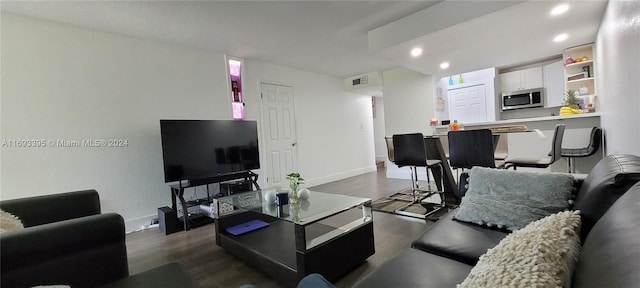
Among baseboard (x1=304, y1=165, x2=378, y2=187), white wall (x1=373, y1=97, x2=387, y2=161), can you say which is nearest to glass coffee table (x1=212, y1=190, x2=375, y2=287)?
baseboard (x1=304, y1=165, x2=378, y2=187)

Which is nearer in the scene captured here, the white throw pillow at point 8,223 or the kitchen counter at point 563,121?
the white throw pillow at point 8,223

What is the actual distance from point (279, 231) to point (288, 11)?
7.58 feet

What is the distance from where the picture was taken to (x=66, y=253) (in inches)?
44.5

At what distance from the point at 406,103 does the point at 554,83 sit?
8.96 ft

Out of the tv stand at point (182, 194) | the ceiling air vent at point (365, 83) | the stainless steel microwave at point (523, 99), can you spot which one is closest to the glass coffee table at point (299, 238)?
the tv stand at point (182, 194)

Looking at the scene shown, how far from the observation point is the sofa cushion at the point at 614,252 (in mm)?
441

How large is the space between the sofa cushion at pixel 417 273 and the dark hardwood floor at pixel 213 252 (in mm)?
729

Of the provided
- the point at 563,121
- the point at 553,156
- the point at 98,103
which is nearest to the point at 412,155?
the point at 553,156

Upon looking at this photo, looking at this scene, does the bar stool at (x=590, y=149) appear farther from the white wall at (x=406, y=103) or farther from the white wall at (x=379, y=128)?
the white wall at (x=379, y=128)

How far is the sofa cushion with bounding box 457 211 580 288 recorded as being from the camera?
0.53 m

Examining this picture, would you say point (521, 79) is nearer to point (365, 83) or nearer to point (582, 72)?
point (582, 72)

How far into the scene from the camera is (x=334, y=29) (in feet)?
11.1

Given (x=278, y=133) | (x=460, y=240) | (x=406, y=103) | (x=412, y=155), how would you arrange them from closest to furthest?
(x=460, y=240) < (x=412, y=155) < (x=278, y=133) < (x=406, y=103)

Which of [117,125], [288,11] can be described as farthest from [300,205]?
[117,125]
